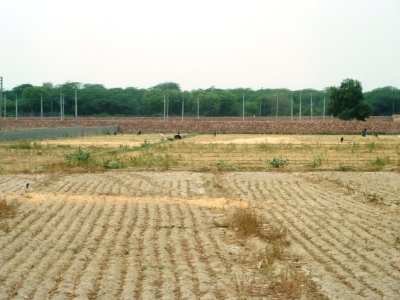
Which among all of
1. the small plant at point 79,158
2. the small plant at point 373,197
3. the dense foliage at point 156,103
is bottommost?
the small plant at point 79,158

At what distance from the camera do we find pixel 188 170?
21.1 m

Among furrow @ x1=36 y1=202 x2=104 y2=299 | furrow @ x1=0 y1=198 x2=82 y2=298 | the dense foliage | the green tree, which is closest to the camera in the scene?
furrow @ x1=36 y1=202 x2=104 y2=299

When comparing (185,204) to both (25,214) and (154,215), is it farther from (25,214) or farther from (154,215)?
(25,214)

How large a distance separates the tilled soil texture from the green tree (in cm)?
5914

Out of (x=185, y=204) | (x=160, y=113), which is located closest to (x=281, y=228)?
(x=185, y=204)

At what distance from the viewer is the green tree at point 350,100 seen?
7344 cm

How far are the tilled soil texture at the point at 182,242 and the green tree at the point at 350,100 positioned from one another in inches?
2328

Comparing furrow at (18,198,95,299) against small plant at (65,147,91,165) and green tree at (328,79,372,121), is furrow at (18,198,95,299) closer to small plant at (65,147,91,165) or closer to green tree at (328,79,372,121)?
small plant at (65,147,91,165)

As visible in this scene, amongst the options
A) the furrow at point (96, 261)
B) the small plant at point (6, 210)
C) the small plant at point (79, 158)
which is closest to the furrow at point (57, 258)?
the furrow at point (96, 261)

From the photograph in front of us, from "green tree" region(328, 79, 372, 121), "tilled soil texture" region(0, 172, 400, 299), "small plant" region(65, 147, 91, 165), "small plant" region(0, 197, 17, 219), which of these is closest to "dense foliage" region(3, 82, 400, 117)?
"green tree" region(328, 79, 372, 121)

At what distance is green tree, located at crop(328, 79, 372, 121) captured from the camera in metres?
73.4

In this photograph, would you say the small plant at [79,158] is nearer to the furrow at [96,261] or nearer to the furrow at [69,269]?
the furrow at [96,261]

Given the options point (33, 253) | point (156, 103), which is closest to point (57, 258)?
point (33, 253)

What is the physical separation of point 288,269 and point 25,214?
6049 mm
